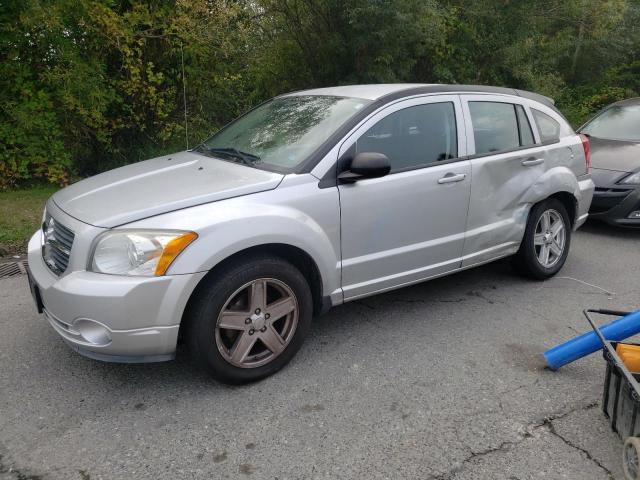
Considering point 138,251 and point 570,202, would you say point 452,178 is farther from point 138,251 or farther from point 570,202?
point 138,251

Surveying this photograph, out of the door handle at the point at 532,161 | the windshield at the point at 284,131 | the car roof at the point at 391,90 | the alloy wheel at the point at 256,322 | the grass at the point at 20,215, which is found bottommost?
the grass at the point at 20,215

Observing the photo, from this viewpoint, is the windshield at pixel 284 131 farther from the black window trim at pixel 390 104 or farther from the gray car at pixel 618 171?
the gray car at pixel 618 171

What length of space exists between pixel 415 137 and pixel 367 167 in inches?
29.5

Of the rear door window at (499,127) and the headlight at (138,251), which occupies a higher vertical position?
the rear door window at (499,127)

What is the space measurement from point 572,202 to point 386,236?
2.26 meters

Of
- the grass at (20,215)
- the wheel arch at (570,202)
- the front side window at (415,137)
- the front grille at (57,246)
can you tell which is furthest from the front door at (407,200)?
the grass at (20,215)

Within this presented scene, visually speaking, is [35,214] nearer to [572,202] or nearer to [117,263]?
[117,263]

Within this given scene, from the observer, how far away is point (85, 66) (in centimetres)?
715

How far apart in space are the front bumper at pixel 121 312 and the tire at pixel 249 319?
129mm

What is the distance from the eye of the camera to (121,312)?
9.48 feet

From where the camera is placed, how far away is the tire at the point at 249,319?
3088 millimetres

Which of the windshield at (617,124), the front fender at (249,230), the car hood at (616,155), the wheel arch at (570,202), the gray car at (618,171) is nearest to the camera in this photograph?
Answer: the front fender at (249,230)

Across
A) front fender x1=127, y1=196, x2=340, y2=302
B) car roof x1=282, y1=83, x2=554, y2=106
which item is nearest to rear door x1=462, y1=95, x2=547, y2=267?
car roof x1=282, y1=83, x2=554, y2=106

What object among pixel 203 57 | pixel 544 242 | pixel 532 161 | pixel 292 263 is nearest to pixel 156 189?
pixel 292 263
